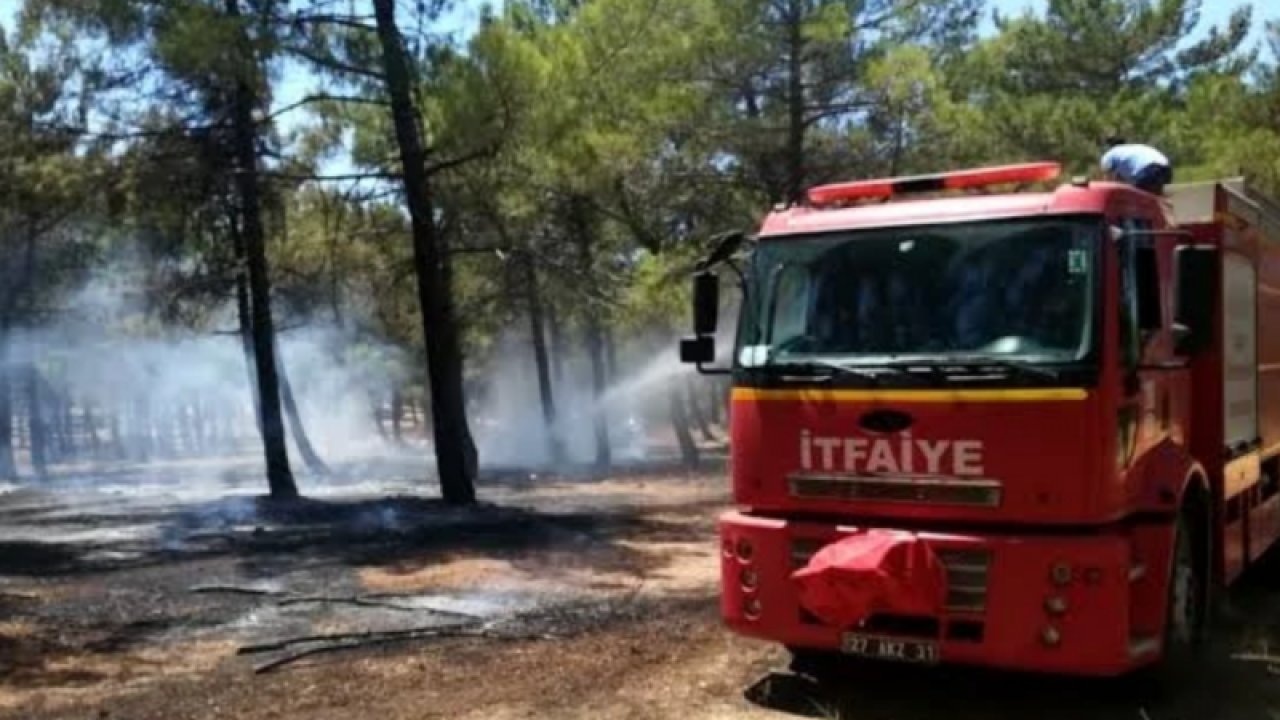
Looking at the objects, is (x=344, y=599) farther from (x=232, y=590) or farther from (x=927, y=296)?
(x=927, y=296)

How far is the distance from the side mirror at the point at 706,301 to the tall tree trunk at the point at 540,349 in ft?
42.6

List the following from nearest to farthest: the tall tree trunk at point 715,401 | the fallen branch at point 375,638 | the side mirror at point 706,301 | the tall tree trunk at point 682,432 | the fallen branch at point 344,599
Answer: the side mirror at point 706,301, the fallen branch at point 375,638, the fallen branch at point 344,599, the tall tree trunk at point 682,432, the tall tree trunk at point 715,401

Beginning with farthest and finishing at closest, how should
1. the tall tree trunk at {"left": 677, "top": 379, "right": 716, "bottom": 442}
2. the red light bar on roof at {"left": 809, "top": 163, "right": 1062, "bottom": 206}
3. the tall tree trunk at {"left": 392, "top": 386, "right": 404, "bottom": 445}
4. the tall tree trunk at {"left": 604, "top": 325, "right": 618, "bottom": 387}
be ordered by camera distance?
1. the tall tree trunk at {"left": 392, "top": 386, "right": 404, "bottom": 445}
2. the tall tree trunk at {"left": 677, "top": 379, "right": 716, "bottom": 442}
3. the tall tree trunk at {"left": 604, "top": 325, "right": 618, "bottom": 387}
4. the red light bar on roof at {"left": 809, "top": 163, "right": 1062, "bottom": 206}

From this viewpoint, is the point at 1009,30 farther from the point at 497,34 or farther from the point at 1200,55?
the point at 497,34

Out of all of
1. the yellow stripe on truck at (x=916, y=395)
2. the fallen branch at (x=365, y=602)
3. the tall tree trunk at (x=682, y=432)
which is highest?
the yellow stripe on truck at (x=916, y=395)

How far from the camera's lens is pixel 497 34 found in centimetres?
1642

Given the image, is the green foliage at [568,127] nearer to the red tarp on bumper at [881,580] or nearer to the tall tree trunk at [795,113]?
the tall tree trunk at [795,113]

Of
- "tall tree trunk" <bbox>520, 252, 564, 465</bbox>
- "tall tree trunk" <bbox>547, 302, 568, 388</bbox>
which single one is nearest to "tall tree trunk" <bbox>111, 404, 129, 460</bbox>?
"tall tree trunk" <bbox>547, 302, 568, 388</bbox>

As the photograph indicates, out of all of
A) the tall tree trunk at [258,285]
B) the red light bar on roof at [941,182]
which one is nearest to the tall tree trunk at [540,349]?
the tall tree trunk at [258,285]

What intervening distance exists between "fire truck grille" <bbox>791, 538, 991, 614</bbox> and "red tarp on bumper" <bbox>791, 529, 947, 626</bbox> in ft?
0.17

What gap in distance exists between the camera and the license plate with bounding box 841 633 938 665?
5875mm

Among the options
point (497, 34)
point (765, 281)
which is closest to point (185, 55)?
point (497, 34)

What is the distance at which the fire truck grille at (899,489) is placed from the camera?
19.0 feet

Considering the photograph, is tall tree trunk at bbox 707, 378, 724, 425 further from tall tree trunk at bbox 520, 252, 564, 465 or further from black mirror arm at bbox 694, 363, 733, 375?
black mirror arm at bbox 694, 363, 733, 375
